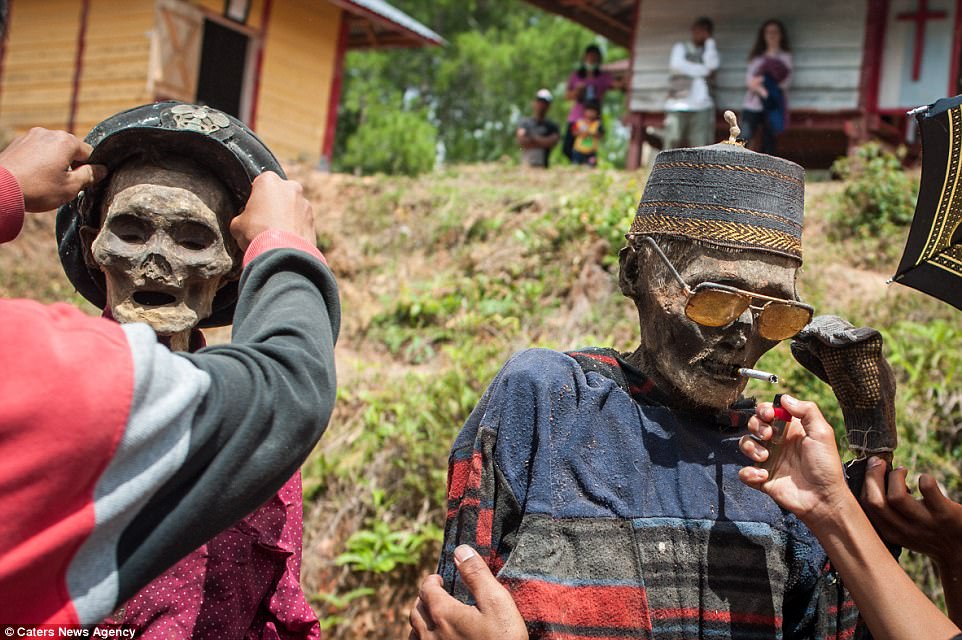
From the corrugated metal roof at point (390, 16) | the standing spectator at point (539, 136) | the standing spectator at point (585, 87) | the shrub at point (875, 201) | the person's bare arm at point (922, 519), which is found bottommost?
the person's bare arm at point (922, 519)

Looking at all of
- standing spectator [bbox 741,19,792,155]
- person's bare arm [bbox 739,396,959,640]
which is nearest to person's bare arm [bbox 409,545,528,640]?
person's bare arm [bbox 739,396,959,640]

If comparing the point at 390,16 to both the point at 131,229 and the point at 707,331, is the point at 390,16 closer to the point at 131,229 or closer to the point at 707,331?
the point at 131,229

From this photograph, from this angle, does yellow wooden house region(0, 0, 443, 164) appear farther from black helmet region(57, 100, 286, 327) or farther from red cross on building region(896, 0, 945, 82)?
black helmet region(57, 100, 286, 327)

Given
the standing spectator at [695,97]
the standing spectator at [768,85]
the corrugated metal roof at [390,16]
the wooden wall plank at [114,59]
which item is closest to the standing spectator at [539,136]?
the standing spectator at [695,97]

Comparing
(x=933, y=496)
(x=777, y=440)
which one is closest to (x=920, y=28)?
(x=933, y=496)

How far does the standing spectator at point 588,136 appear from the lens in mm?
13609

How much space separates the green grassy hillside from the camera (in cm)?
584

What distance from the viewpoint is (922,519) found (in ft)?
7.72

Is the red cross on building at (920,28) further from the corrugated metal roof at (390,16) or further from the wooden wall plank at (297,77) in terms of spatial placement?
the wooden wall plank at (297,77)

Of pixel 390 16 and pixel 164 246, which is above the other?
pixel 390 16

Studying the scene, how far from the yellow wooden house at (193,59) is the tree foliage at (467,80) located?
34.4ft

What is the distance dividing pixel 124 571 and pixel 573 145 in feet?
42.7

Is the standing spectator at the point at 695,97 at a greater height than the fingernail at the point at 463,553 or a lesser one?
greater

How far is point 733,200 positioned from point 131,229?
1467 millimetres
